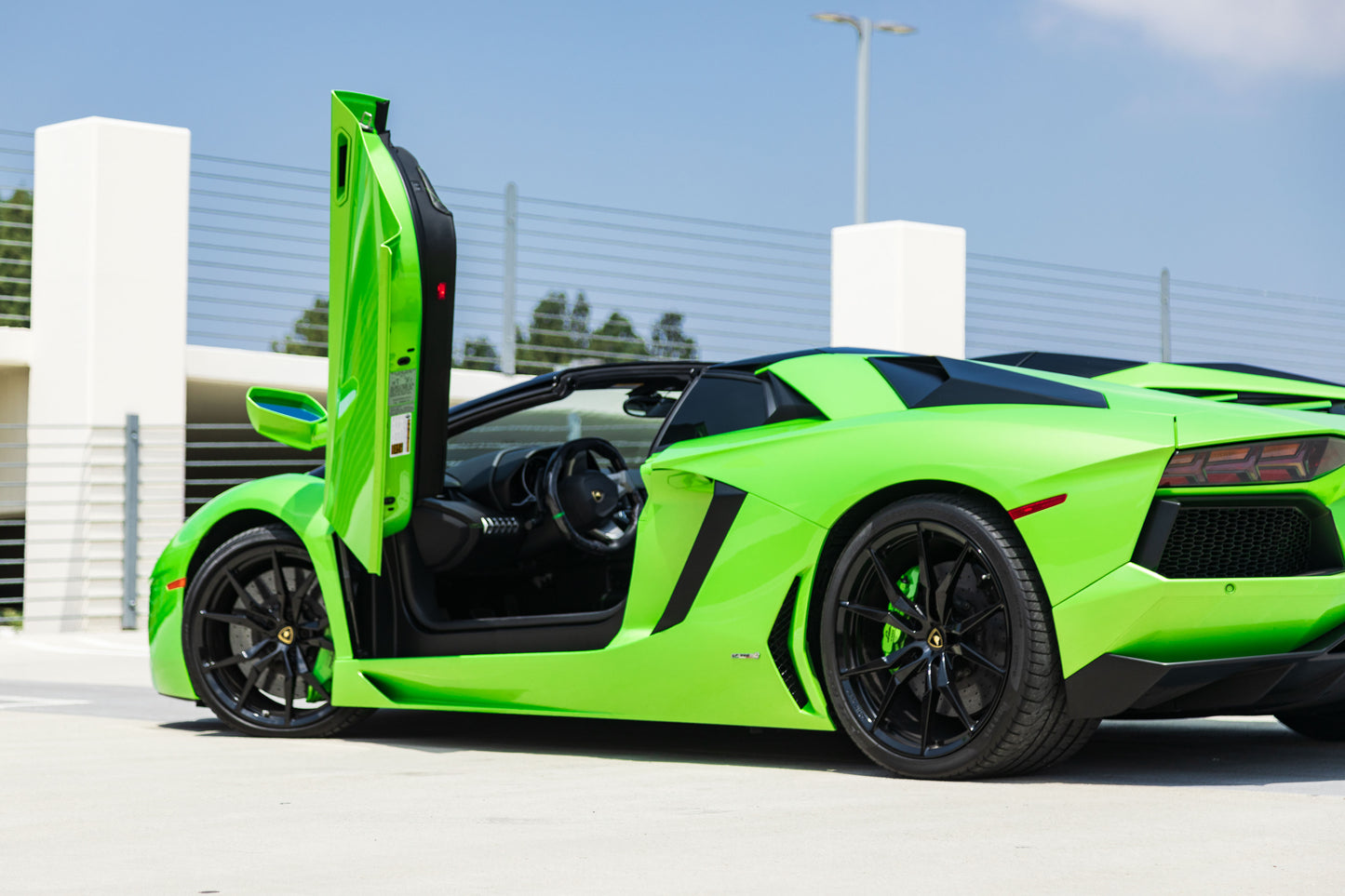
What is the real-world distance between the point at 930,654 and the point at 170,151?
1185cm

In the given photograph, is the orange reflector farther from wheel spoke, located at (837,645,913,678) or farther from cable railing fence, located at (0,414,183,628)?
cable railing fence, located at (0,414,183,628)

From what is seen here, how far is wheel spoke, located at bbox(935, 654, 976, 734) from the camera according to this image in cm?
407

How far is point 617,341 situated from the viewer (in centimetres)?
1655

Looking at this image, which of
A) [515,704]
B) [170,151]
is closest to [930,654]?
[515,704]

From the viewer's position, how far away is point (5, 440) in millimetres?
14516

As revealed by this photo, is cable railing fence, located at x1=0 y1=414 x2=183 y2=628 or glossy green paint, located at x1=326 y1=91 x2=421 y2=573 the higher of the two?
glossy green paint, located at x1=326 y1=91 x2=421 y2=573

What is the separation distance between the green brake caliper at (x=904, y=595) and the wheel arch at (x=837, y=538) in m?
0.19

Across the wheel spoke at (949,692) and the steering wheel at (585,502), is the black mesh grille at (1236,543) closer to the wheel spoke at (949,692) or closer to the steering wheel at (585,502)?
the wheel spoke at (949,692)

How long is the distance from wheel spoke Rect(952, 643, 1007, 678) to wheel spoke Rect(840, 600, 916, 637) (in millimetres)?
128

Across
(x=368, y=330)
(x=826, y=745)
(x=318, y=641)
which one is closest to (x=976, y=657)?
(x=826, y=745)

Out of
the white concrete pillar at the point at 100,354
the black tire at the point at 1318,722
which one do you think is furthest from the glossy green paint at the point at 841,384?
the white concrete pillar at the point at 100,354

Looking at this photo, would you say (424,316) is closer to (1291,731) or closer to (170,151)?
(1291,731)

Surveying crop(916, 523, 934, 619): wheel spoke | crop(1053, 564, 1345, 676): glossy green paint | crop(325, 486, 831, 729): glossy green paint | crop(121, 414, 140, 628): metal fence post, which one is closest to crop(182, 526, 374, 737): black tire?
crop(325, 486, 831, 729): glossy green paint

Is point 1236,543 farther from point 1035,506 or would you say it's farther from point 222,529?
point 222,529
